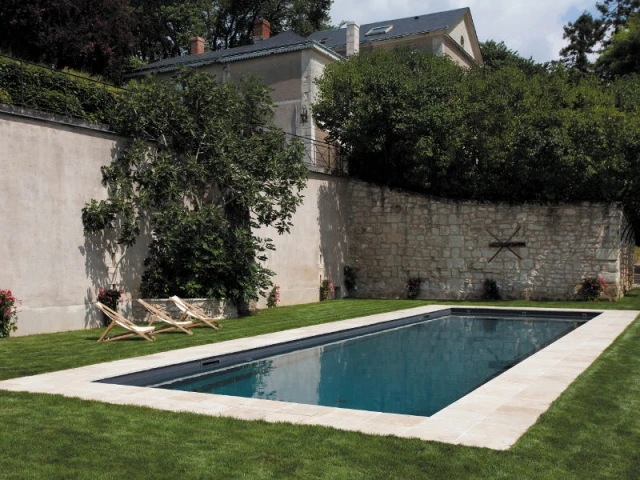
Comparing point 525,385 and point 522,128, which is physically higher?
point 522,128

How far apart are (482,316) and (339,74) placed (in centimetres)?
896

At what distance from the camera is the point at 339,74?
20.9m

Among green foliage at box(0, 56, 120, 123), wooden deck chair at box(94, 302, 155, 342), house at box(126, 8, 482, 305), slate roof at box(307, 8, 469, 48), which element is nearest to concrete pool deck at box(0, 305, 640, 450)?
wooden deck chair at box(94, 302, 155, 342)

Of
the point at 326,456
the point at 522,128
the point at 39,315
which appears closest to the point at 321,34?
the point at 522,128

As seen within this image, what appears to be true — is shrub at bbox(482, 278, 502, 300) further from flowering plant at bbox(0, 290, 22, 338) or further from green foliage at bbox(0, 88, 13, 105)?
green foliage at bbox(0, 88, 13, 105)

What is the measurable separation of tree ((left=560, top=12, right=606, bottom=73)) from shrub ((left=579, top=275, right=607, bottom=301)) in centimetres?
3092

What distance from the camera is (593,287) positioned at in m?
19.1

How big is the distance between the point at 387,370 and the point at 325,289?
10.5 metres

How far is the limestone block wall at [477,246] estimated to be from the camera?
19391 millimetres

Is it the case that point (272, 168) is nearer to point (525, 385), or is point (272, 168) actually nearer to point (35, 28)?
point (525, 385)

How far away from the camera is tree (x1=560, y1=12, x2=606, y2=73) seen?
46062mm

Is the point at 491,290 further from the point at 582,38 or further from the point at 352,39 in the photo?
the point at 582,38

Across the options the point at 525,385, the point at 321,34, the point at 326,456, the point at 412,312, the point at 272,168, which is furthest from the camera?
the point at 321,34

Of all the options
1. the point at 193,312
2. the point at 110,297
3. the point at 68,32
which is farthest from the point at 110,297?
the point at 68,32
